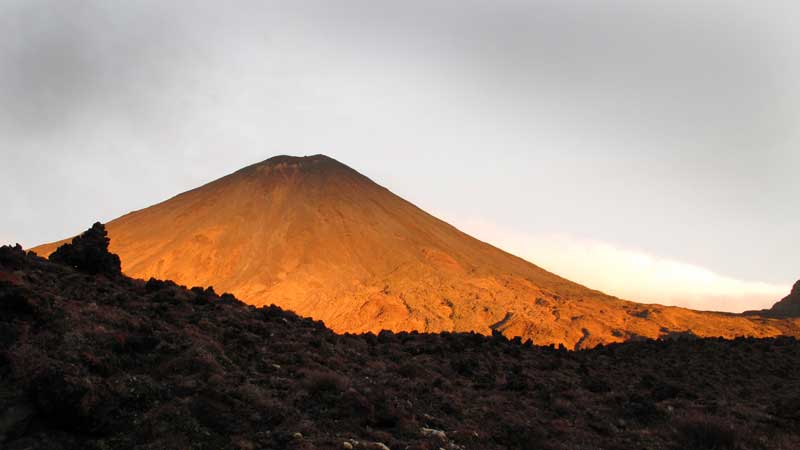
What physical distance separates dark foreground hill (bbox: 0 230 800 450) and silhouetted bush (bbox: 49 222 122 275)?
0.10 metres

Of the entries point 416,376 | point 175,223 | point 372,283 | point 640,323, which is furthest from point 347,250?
point 416,376

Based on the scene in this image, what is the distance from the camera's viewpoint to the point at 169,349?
12945mm

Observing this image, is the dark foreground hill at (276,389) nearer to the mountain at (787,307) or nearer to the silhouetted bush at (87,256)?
the silhouetted bush at (87,256)

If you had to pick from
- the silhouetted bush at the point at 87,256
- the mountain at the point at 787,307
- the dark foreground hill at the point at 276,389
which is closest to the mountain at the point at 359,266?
the mountain at the point at 787,307

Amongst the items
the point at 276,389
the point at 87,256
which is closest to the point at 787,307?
the point at 276,389

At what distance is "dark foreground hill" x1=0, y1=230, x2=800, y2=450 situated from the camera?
9.46 meters

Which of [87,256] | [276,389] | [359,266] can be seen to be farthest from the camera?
[359,266]

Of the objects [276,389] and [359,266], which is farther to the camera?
[359,266]

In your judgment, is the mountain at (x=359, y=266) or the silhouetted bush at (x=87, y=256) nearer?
the silhouetted bush at (x=87, y=256)

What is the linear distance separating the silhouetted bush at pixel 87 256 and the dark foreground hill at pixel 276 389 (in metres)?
0.10

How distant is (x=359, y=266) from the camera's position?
7531 cm

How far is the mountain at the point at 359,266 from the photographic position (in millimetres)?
62188

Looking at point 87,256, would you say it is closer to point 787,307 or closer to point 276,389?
point 276,389

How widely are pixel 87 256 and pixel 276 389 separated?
41.6 feet
